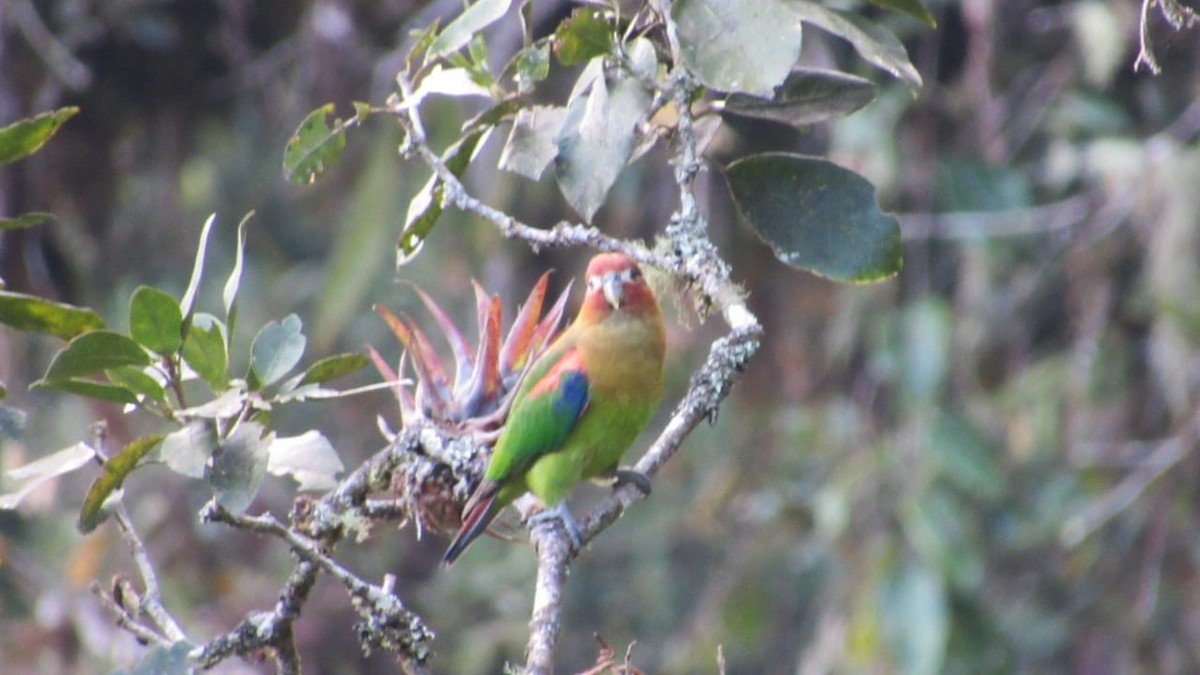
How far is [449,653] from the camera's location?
8305mm

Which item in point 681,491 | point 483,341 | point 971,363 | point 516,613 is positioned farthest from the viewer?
point 681,491

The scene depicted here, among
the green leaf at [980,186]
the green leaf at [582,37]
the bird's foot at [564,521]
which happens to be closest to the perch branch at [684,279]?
the bird's foot at [564,521]

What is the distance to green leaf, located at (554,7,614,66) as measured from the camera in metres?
2.05

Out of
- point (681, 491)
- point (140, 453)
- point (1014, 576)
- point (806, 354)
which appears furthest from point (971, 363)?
point (140, 453)

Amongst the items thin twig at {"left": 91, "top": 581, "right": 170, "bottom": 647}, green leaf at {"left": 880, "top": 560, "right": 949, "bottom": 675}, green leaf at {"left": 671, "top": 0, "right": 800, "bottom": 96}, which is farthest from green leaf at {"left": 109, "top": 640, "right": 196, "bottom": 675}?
green leaf at {"left": 880, "top": 560, "right": 949, "bottom": 675}

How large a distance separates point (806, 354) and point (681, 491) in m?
1.67

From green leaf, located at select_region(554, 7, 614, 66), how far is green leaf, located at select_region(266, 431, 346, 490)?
700 millimetres

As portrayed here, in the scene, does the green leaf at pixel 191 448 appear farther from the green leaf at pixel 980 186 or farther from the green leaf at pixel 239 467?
the green leaf at pixel 980 186

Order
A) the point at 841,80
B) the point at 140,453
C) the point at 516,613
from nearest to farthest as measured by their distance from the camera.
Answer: the point at 140,453 → the point at 841,80 → the point at 516,613

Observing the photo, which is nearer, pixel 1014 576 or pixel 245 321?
pixel 1014 576

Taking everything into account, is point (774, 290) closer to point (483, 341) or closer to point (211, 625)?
point (211, 625)

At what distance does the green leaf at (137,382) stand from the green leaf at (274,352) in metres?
0.14

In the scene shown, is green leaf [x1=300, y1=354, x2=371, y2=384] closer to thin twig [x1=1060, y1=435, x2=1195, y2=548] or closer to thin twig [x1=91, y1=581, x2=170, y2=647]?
thin twig [x1=91, y1=581, x2=170, y2=647]

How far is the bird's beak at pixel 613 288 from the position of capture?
3.07 meters
